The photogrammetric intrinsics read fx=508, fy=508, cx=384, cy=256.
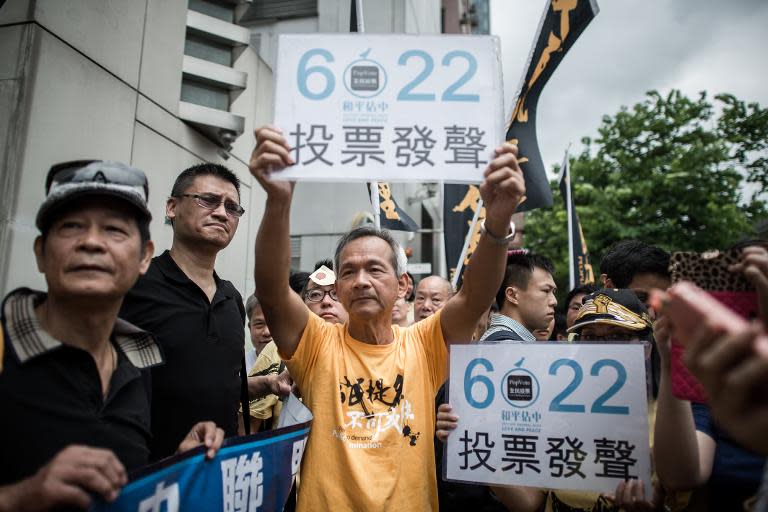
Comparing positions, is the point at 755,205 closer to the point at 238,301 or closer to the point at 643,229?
the point at 643,229

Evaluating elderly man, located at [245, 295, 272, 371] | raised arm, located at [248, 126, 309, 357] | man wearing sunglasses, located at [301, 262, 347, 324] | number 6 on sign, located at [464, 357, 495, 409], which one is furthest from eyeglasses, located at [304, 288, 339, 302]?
number 6 on sign, located at [464, 357, 495, 409]

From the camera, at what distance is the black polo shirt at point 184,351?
225 centimetres

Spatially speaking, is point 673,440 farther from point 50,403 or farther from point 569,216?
point 569,216

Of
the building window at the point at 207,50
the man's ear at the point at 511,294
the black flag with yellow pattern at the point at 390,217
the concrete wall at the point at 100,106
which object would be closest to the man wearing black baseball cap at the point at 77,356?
the concrete wall at the point at 100,106

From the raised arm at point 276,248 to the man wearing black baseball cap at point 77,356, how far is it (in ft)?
1.42

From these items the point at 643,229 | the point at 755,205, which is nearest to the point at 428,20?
the point at 643,229

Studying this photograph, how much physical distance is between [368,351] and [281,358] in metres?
0.42

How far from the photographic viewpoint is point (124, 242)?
1.63 metres

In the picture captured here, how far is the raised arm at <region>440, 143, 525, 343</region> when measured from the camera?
77.1 inches

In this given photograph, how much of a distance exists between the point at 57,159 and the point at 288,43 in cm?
311

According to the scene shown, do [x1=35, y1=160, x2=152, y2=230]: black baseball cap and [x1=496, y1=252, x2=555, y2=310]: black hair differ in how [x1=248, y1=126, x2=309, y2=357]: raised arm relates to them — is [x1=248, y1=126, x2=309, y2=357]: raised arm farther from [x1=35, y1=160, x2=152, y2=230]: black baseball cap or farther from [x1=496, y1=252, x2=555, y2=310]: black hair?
[x1=496, y1=252, x2=555, y2=310]: black hair

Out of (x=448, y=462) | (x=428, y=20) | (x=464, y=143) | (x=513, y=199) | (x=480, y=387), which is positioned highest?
(x=428, y=20)

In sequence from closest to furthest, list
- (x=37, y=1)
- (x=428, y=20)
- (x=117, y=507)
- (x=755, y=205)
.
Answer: (x=117, y=507) < (x=37, y=1) < (x=755, y=205) < (x=428, y=20)

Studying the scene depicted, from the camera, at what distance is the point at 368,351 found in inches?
89.4
